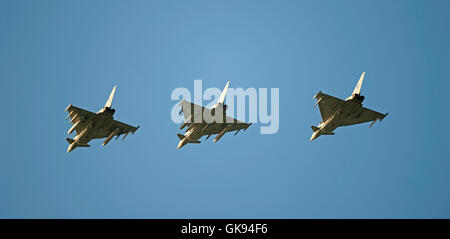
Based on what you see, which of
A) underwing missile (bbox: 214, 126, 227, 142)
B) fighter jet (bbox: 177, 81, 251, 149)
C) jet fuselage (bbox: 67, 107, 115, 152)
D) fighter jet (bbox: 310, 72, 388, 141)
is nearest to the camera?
fighter jet (bbox: 310, 72, 388, 141)

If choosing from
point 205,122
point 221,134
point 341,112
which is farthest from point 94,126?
point 341,112

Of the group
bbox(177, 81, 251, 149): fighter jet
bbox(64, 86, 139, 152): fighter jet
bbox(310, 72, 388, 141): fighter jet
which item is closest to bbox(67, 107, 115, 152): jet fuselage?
bbox(64, 86, 139, 152): fighter jet

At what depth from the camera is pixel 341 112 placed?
76.9 metres

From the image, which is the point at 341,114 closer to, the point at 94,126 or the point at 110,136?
the point at 110,136

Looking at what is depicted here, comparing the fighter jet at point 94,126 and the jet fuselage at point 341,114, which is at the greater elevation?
the fighter jet at point 94,126

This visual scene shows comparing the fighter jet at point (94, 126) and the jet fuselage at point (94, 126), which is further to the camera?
the fighter jet at point (94, 126)

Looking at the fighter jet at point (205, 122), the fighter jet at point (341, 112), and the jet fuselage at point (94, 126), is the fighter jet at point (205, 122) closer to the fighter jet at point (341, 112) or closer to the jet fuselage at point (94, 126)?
the jet fuselage at point (94, 126)

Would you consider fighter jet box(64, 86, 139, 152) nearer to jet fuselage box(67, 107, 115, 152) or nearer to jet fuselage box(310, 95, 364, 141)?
jet fuselage box(67, 107, 115, 152)

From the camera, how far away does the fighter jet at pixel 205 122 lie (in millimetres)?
76188

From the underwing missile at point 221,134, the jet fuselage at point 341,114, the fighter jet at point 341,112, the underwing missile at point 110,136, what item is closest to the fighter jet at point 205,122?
the underwing missile at point 221,134

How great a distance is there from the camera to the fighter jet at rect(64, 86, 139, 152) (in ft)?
257

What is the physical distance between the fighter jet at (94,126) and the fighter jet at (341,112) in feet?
84.5

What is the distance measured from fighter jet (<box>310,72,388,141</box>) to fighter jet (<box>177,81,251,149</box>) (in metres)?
11.3

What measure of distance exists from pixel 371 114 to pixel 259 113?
1675cm
